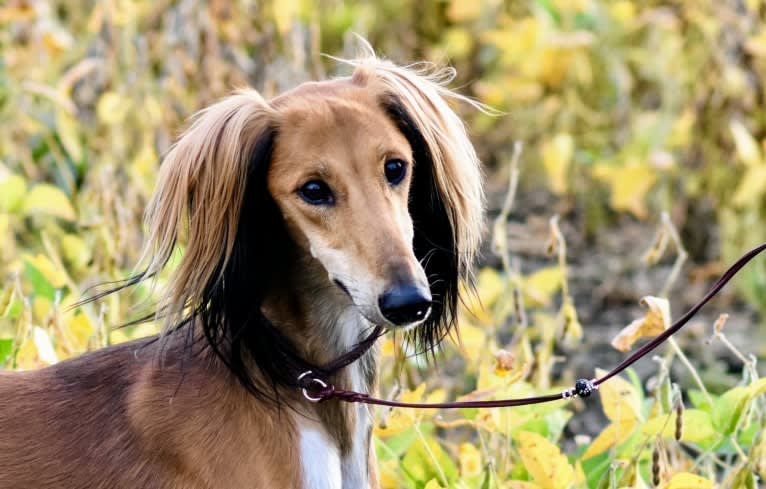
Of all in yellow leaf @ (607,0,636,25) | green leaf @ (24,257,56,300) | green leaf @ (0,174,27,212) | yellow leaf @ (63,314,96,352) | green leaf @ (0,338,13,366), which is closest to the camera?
green leaf @ (0,338,13,366)

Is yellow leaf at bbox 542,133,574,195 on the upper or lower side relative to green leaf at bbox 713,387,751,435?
lower

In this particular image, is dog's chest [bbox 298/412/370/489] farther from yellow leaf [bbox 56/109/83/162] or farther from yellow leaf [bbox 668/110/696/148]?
yellow leaf [bbox 668/110/696/148]

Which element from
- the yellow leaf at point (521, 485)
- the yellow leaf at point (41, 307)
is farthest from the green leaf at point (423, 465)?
the yellow leaf at point (41, 307)

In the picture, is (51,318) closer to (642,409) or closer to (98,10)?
(642,409)

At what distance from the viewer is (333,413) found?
2.76 meters

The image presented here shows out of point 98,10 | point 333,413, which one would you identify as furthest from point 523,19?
point 333,413

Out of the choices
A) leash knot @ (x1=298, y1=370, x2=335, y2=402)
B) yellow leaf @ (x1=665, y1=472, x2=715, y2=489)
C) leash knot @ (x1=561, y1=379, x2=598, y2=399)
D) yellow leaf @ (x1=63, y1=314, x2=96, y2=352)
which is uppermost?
leash knot @ (x1=298, y1=370, x2=335, y2=402)

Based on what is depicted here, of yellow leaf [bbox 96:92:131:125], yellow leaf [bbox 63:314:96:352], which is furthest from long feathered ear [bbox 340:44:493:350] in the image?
yellow leaf [bbox 96:92:131:125]

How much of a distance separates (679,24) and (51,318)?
3.89m

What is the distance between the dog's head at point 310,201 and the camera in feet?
8.36

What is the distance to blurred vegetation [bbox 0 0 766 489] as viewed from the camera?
128 inches

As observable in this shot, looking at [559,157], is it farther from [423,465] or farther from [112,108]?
[423,465]

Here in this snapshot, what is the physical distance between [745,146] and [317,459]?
3216mm

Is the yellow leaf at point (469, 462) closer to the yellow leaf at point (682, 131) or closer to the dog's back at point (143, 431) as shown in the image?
the dog's back at point (143, 431)
